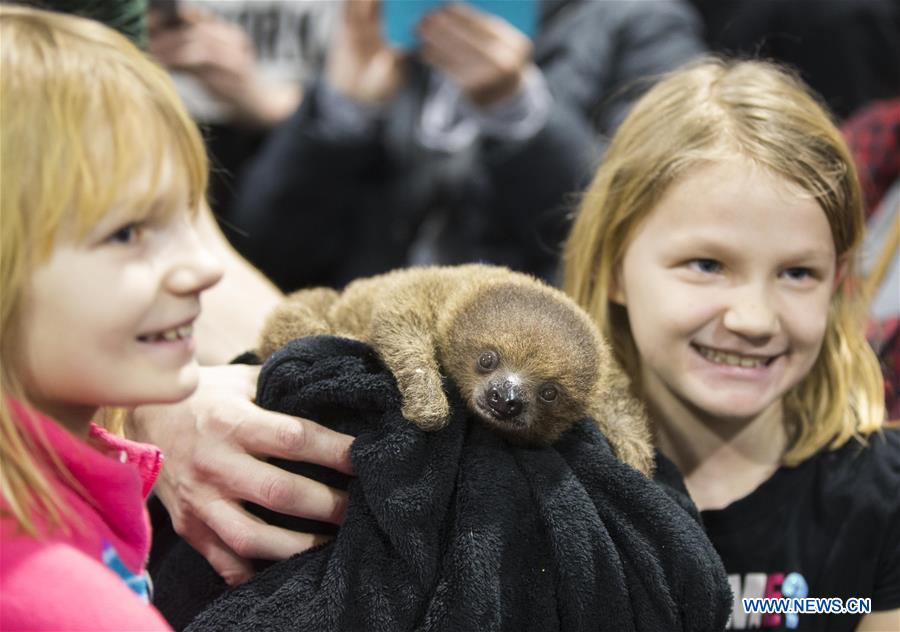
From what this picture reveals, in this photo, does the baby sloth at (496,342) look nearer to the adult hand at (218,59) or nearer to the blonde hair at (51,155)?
the blonde hair at (51,155)

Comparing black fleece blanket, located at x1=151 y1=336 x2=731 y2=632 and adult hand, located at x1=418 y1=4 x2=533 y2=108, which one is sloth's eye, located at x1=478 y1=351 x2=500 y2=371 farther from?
adult hand, located at x1=418 y1=4 x2=533 y2=108

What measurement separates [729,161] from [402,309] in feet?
1.49

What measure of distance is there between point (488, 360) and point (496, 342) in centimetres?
3

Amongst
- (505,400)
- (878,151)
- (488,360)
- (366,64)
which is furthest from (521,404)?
(366,64)

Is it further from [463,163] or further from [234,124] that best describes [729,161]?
[234,124]

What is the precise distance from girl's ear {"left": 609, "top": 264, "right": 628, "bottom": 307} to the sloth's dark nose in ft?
0.85

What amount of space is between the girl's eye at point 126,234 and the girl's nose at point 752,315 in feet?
2.42

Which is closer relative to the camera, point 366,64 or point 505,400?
point 505,400

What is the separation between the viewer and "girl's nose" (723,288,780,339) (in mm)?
1230

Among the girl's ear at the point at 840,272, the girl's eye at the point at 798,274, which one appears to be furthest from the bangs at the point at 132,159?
the girl's ear at the point at 840,272

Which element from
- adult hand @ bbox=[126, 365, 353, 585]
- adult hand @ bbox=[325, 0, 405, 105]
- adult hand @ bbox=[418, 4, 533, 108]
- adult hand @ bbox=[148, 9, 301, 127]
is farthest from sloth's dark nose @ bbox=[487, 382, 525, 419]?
adult hand @ bbox=[148, 9, 301, 127]

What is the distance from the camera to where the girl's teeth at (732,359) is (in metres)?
1.28

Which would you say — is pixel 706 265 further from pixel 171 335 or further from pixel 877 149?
pixel 877 149

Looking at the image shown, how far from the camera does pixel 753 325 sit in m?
1.23
